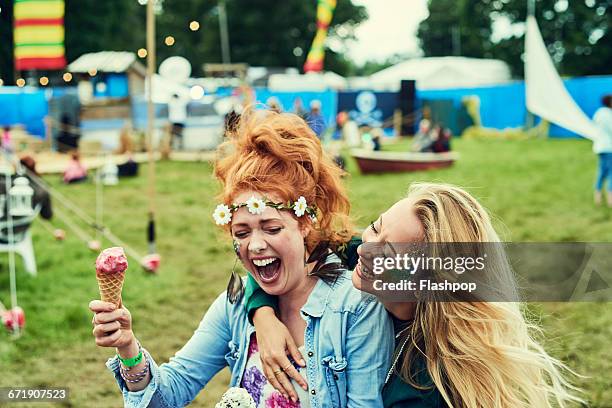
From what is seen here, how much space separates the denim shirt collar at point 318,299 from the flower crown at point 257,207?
0.21 metres

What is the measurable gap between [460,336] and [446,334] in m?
0.04

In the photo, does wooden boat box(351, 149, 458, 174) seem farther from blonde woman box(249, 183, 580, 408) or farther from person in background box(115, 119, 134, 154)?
blonde woman box(249, 183, 580, 408)

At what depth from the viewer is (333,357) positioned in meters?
1.74

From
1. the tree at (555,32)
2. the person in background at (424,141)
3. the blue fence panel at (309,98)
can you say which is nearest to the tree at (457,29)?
the tree at (555,32)

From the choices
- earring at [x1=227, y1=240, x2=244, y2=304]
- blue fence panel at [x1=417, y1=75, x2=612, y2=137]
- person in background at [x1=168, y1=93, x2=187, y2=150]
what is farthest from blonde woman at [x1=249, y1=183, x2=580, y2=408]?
blue fence panel at [x1=417, y1=75, x2=612, y2=137]

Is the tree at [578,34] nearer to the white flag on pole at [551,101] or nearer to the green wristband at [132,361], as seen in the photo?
the white flag on pole at [551,101]

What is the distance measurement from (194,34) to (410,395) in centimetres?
4643

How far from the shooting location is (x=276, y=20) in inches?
1594

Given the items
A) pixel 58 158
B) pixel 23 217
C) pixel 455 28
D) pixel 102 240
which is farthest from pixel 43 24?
pixel 455 28

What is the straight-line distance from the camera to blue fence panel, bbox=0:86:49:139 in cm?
1750

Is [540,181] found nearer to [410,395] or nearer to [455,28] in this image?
[410,395]

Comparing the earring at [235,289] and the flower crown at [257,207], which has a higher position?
the flower crown at [257,207]

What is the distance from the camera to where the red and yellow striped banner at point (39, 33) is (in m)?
6.59

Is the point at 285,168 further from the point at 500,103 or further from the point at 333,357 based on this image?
the point at 500,103
